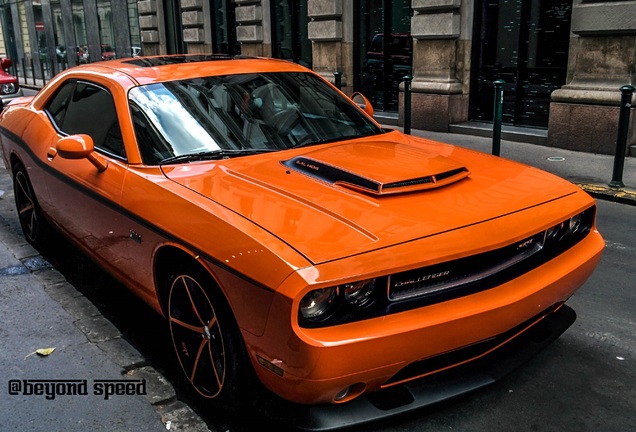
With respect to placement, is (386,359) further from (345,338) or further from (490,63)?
(490,63)

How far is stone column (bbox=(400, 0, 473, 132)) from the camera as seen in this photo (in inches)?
450

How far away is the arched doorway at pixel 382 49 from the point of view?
1332 cm

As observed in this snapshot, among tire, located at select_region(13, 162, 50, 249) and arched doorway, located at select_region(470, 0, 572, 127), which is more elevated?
arched doorway, located at select_region(470, 0, 572, 127)

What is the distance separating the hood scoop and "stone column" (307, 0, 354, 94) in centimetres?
1090

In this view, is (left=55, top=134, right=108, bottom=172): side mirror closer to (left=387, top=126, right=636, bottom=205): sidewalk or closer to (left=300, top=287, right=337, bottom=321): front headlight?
(left=300, top=287, right=337, bottom=321): front headlight

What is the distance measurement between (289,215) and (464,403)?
1.25 m

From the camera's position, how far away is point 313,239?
2.49 m

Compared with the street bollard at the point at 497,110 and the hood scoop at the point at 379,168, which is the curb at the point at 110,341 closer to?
the hood scoop at the point at 379,168

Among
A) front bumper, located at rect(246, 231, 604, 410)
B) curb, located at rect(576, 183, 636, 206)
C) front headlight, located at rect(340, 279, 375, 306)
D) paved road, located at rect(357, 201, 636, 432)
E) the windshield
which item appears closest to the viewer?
front bumper, located at rect(246, 231, 604, 410)

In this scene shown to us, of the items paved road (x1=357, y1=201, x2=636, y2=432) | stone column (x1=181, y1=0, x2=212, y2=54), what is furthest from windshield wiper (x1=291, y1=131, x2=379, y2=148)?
stone column (x1=181, y1=0, x2=212, y2=54)

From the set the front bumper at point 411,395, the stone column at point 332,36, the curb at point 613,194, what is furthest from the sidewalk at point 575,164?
the front bumper at point 411,395

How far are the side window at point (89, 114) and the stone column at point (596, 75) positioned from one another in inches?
293

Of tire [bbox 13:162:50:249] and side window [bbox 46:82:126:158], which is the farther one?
tire [bbox 13:162:50:249]

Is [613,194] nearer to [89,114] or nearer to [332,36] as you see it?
[89,114]
